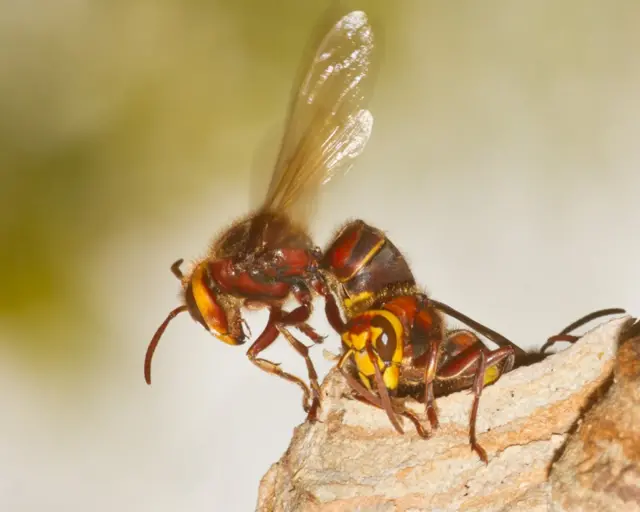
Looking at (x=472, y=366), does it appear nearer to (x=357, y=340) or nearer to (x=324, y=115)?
(x=357, y=340)

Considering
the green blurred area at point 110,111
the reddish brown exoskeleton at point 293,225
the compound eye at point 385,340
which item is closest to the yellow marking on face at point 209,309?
the reddish brown exoskeleton at point 293,225

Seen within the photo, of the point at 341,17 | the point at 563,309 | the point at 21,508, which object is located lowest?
the point at 563,309

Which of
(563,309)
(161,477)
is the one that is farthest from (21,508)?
(563,309)

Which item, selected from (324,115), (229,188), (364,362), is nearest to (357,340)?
(364,362)

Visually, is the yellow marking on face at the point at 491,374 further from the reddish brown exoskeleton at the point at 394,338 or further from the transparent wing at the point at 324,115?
the transparent wing at the point at 324,115

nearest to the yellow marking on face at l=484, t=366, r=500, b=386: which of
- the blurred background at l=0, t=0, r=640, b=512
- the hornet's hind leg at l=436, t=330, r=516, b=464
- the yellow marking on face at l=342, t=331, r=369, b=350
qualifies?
the hornet's hind leg at l=436, t=330, r=516, b=464

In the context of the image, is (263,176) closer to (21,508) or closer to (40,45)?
(40,45)

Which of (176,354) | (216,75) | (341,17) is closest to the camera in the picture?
(341,17)
